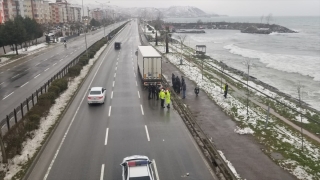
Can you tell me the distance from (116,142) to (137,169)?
5228 mm

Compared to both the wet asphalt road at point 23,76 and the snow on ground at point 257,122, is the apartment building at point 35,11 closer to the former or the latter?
the wet asphalt road at point 23,76

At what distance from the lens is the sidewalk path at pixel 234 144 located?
42.8 feet

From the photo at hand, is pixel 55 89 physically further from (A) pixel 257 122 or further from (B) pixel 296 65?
(B) pixel 296 65

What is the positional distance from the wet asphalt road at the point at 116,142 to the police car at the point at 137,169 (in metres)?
1.37

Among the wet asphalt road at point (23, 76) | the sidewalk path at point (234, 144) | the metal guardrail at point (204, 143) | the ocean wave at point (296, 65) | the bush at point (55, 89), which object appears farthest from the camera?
the ocean wave at point (296, 65)

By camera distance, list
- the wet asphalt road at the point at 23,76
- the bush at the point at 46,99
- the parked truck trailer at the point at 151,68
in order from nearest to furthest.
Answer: the bush at the point at 46,99 < the wet asphalt road at the point at 23,76 < the parked truck trailer at the point at 151,68

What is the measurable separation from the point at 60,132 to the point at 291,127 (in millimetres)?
14483

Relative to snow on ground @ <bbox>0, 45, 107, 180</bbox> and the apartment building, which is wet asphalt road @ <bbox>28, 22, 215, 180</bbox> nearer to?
snow on ground @ <bbox>0, 45, 107, 180</bbox>

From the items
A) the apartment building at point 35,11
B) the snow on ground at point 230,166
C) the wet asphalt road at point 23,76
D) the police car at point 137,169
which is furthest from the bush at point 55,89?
the apartment building at point 35,11

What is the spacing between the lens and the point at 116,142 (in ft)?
54.2

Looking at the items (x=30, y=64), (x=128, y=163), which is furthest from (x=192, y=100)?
(x=30, y=64)

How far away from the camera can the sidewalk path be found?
1305 cm

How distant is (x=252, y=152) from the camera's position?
15.0 m

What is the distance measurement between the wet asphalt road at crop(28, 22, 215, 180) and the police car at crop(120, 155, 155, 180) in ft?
4.51
